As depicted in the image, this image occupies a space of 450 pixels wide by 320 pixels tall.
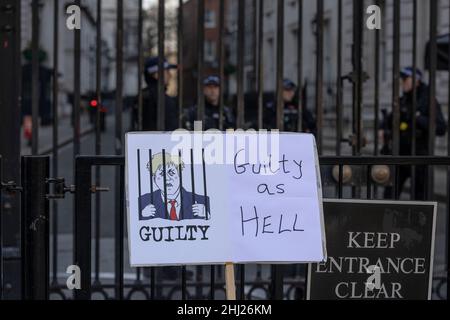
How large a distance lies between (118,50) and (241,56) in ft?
2.79

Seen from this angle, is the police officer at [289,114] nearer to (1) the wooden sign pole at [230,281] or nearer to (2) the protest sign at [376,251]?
(2) the protest sign at [376,251]

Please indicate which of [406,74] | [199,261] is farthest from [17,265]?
[406,74]

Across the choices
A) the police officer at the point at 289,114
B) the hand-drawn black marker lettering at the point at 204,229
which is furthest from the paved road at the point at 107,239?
the hand-drawn black marker lettering at the point at 204,229

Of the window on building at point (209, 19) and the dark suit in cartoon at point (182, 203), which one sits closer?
the dark suit in cartoon at point (182, 203)

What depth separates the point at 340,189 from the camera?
165 inches

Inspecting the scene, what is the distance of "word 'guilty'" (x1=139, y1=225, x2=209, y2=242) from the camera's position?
349 cm

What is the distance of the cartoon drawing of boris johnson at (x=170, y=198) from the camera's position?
11.5 ft

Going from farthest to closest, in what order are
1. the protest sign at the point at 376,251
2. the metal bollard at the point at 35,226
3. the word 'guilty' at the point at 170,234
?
1. the protest sign at the point at 376,251
2. the metal bollard at the point at 35,226
3. the word 'guilty' at the point at 170,234

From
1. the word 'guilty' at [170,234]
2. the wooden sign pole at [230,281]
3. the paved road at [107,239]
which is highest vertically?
the word 'guilty' at [170,234]

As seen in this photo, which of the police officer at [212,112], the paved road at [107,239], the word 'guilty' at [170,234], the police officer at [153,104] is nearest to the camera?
the word 'guilty' at [170,234]

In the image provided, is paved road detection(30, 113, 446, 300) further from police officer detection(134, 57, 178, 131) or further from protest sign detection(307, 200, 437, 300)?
police officer detection(134, 57, 178, 131)

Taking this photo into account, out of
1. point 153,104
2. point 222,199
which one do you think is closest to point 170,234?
point 222,199

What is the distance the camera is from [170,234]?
11.5 feet

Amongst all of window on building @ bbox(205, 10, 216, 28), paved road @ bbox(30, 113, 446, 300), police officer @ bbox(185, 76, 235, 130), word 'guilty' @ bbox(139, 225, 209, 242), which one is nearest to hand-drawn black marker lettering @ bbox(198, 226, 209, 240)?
word 'guilty' @ bbox(139, 225, 209, 242)
